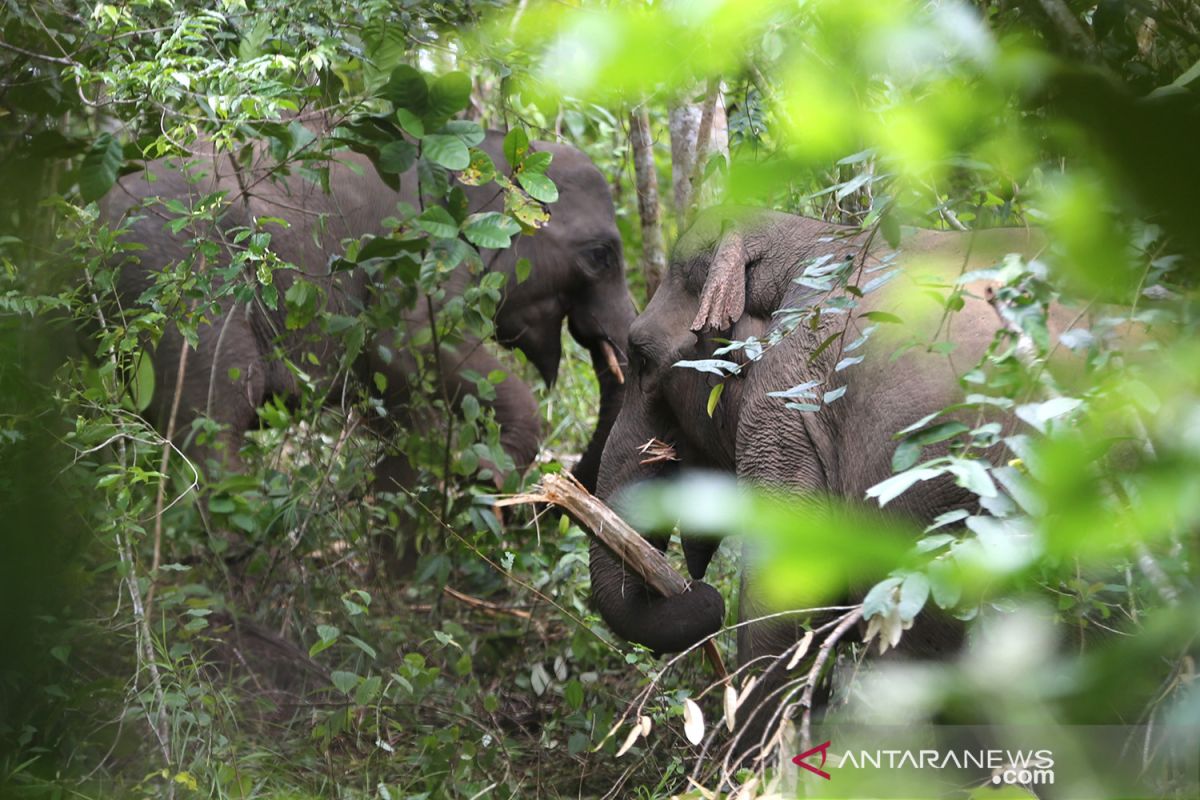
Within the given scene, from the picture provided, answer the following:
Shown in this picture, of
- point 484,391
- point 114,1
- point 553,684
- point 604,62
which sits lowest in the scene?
point 553,684

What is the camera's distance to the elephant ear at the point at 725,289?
11.8ft

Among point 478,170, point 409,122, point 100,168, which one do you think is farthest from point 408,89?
point 100,168

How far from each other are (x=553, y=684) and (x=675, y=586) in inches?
36.6

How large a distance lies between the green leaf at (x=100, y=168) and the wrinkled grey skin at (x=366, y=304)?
1.07 meters

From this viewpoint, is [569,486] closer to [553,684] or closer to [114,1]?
[553,684]

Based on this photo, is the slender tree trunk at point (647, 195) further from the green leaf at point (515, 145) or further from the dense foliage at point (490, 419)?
the green leaf at point (515, 145)

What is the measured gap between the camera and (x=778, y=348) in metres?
3.44

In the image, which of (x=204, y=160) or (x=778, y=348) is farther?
(x=204, y=160)

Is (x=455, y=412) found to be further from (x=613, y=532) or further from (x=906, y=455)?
(x=906, y=455)

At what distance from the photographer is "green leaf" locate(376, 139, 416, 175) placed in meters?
3.62

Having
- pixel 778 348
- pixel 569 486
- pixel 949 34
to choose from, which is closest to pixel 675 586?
pixel 569 486

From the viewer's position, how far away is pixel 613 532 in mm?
3686

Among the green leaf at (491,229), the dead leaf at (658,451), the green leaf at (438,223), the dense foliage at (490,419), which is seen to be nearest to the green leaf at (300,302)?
the dense foliage at (490,419)

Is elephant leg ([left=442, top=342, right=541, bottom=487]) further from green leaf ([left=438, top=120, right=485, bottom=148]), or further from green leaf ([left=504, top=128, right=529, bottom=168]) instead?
green leaf ([left=438, top=120, right=485, bottom=148])
